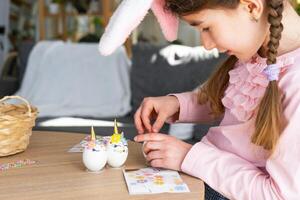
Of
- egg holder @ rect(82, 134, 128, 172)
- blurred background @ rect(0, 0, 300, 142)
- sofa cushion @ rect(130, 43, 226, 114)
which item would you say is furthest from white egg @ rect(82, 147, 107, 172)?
sofa cushion @ rect(130, 43, 226, 114)

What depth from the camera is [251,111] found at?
2.91 ft

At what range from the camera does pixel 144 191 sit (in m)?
0.78

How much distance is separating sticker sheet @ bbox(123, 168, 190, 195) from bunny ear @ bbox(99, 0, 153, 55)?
25 centimetres

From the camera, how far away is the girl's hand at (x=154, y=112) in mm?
1024

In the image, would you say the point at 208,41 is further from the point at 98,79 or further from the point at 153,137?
the point at 98,79

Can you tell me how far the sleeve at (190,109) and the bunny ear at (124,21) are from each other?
0.35 m

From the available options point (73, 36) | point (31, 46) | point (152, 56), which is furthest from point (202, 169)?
point (73, 36)

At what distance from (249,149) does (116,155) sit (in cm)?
27

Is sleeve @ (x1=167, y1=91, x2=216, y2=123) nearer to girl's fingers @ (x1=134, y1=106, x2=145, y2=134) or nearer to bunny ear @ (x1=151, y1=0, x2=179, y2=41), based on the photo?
girl's fingers @ (x1=134, y1=106, x2=145, y2=134)

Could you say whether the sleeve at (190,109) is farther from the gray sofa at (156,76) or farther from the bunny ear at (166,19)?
the gray sofa at (156,76)

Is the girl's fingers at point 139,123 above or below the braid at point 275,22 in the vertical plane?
below

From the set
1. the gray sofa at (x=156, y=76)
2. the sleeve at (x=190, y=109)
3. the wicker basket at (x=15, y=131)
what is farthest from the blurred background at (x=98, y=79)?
the wicker basket at (x=15, y=131)

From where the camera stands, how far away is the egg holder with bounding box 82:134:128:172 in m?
0.87

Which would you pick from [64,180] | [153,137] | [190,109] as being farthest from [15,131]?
[190,109]
